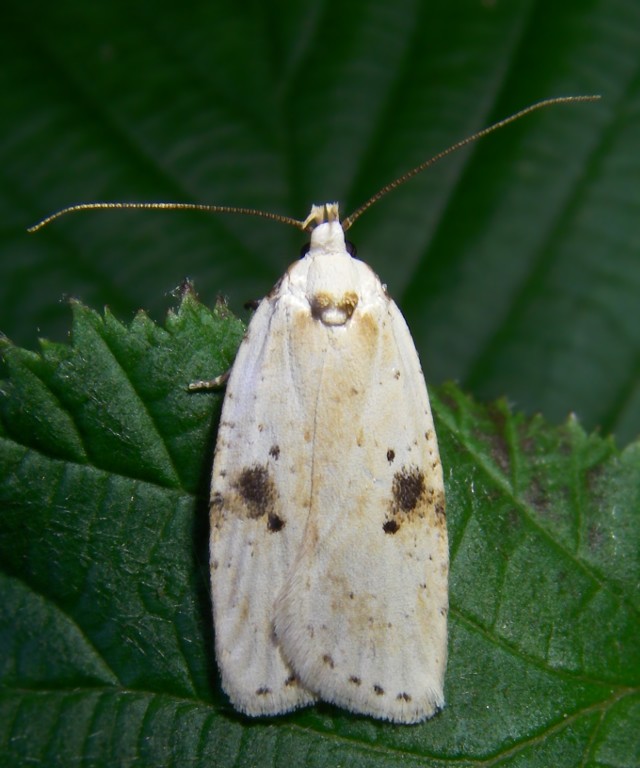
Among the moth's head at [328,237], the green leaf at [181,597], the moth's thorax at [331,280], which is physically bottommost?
the green leaf at [181,597]

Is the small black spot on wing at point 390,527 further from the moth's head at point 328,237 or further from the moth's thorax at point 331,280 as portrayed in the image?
the moth's head at point 328,237

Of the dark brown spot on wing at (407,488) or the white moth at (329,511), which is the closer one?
the white moth at (329,511)

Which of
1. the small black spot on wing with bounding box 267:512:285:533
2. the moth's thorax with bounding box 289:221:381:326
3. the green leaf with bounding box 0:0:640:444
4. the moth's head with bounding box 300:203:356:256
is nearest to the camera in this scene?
the small black spot on wing with bounding box 267:512:285:533

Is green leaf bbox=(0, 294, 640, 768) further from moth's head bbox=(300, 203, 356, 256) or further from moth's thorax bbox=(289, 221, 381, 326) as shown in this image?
moth's head bbox=(300, 203, 356, 256)

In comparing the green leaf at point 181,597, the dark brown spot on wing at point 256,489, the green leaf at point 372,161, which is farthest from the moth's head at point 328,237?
the green leaf at point 372,161

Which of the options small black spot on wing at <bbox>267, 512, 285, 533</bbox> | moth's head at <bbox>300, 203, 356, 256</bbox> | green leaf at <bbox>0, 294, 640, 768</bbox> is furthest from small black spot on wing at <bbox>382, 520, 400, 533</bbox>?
moth's head at <bbox>300, 203, 356, 256</bbox>

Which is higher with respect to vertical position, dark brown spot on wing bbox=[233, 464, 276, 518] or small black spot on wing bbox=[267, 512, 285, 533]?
dark brown spot on wing bbox=[233, 464, 276, 518]

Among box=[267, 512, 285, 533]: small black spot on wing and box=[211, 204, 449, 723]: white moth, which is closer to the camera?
box=[211, 204, 449, 723]: white moth

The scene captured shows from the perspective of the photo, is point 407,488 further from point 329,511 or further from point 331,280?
point 331,280

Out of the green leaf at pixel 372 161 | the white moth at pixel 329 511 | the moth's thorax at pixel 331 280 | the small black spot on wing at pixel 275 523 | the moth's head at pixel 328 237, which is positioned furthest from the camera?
the green leaf at pixel 372 161
